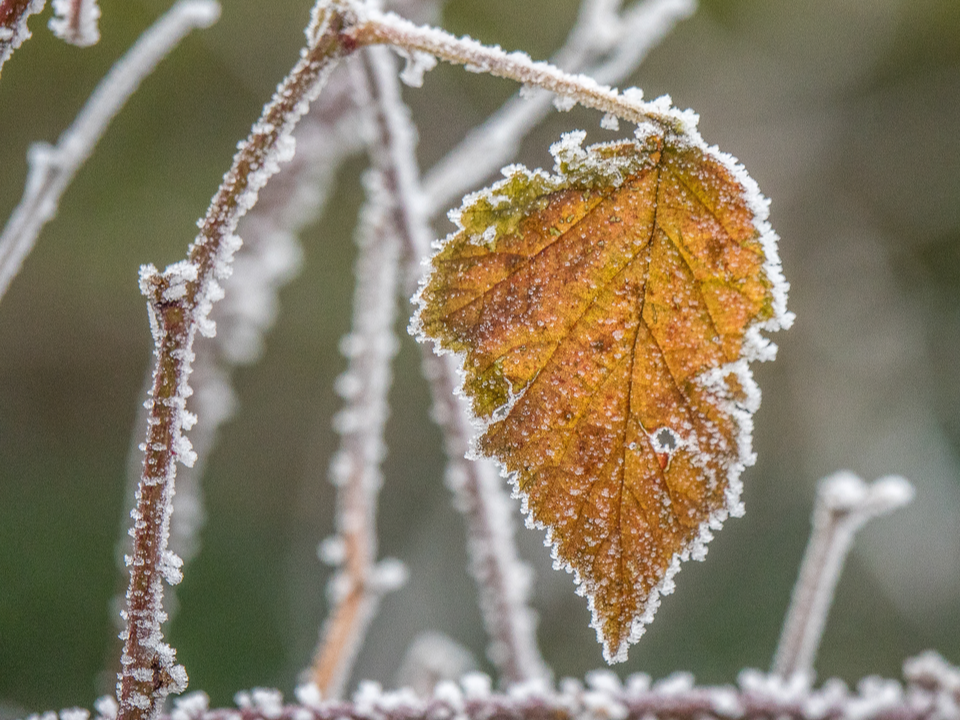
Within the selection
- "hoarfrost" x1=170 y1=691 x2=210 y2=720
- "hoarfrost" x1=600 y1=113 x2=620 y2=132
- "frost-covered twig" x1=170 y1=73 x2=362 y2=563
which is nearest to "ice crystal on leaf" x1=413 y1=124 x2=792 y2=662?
"hoarfrost" x1=600 y1=113 x2=620 y2=132

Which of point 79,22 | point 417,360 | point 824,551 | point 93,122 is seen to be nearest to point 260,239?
point 93,122

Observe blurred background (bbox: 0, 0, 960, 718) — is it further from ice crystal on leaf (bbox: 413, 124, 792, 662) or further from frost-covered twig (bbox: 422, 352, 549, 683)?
ice crystal on leaf (bbox: 413, 124, 792, 662)

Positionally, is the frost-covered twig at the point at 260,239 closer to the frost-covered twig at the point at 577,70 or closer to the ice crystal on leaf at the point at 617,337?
the frost-covered twig at the point at 577,70

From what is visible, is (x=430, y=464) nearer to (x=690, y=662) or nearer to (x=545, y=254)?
(x=690, y=662)

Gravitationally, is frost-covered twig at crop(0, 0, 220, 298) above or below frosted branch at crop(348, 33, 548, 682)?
above

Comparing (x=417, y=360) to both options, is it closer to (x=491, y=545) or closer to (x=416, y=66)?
(x=491, y=545)

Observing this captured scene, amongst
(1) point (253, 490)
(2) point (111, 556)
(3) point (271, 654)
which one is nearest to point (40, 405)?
(2) point (111, 556)
